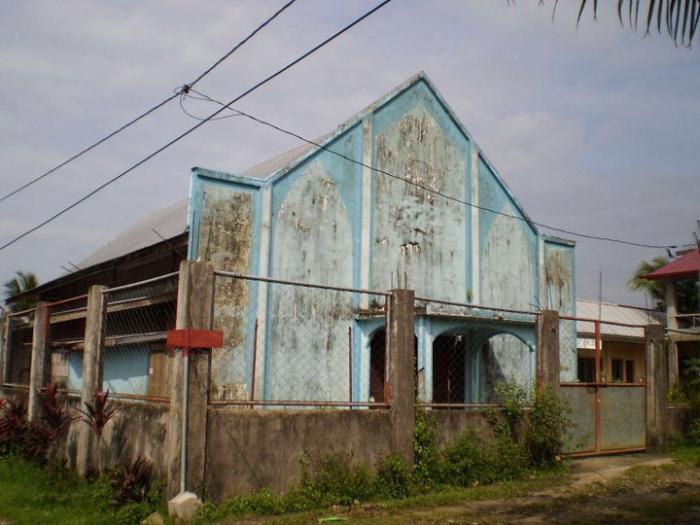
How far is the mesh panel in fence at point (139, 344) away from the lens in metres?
13.6

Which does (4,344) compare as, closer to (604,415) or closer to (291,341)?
(291,341)

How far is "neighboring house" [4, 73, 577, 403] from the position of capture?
12695 mm

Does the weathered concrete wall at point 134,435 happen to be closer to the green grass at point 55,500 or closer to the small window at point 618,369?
the green grass at point 55,500

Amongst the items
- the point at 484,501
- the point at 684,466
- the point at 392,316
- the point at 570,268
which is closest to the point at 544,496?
the point at 484,501

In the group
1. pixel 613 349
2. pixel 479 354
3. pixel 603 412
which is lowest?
pixel 603 412

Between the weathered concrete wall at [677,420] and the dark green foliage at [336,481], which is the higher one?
the weathered concrete wall at [677,420]

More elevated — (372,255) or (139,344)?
(372,255)

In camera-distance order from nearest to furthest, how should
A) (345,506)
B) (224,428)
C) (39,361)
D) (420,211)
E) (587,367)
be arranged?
(224,428) → (345,506) → (39,361) → (420,211) → (587,367)

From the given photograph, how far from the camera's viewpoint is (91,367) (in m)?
9.87

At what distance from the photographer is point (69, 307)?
750 inches

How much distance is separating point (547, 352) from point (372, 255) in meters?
4.66

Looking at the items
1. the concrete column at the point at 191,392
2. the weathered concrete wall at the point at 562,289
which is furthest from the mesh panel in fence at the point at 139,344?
the weathered concrete wall at the point at 562,289

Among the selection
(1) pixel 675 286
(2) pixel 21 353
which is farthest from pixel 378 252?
(1) pixel 675 286

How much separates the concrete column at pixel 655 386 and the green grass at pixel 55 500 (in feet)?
30.3
